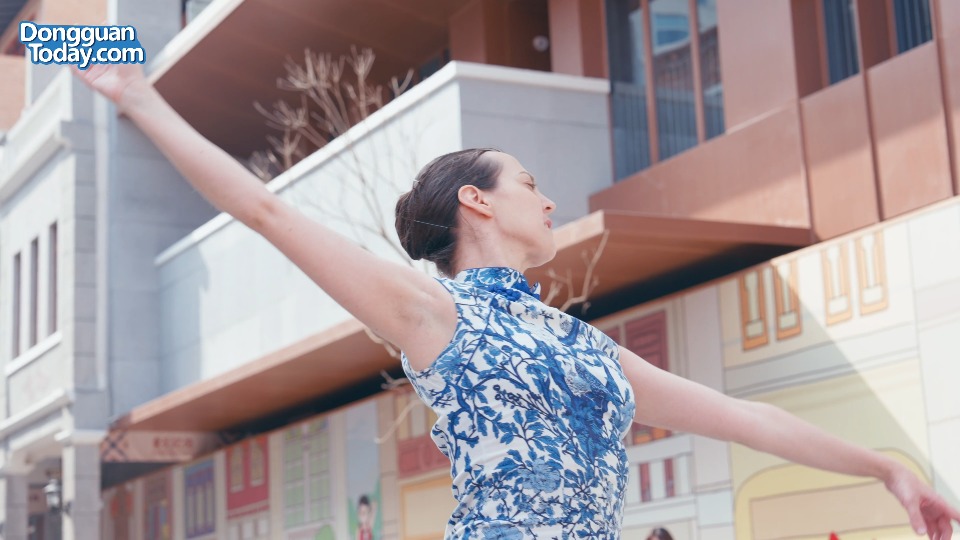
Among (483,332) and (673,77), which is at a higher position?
(673,77)

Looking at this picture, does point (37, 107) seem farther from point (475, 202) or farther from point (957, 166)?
point (475, 202)

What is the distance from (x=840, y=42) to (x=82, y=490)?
37.3 ft

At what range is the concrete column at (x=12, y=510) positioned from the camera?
798 inches

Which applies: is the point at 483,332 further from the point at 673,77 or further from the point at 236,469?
the point at 236,469

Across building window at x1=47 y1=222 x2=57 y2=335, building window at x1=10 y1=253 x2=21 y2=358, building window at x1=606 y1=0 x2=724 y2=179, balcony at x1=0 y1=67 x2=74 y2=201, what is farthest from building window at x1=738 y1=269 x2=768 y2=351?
building window at x1=10 y1=253 x2=21 y2=358

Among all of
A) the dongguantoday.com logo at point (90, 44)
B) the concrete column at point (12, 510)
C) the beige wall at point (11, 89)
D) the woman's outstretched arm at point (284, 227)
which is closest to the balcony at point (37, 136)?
the beige wall at point (11, 89)

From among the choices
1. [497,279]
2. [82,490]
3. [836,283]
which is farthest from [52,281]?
[497,279]

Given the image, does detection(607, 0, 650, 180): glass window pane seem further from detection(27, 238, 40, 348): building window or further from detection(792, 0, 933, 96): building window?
detection(27, 238, 40, 348): building window

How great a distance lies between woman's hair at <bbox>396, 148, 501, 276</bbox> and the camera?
8.69 ft

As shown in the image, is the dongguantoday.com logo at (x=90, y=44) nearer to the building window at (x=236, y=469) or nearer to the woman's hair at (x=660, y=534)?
the woman's hair at (x=660, y=534)

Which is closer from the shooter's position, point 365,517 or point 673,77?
point 673,77

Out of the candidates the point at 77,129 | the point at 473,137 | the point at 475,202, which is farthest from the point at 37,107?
the point at 475,202

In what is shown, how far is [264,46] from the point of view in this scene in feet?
54.1

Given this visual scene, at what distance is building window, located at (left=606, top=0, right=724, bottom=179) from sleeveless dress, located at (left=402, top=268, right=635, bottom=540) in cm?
935
